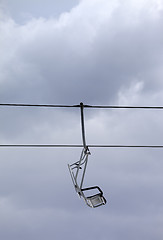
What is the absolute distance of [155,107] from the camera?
6.90m

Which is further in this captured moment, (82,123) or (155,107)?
(155,107)

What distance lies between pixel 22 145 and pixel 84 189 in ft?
4.68

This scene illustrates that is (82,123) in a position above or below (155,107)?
below

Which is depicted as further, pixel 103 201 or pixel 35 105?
pixel 35 105

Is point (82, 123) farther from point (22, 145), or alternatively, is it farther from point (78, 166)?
point (22, 145)

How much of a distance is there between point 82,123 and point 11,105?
1.35 m

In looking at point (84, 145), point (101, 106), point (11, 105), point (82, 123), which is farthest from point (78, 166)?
point (11, 105)

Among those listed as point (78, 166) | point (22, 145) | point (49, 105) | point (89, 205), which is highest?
point (49, 105)

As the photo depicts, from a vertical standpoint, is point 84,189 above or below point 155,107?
below

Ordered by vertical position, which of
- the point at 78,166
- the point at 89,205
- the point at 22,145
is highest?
the point at 22,145

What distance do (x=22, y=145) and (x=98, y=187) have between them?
1625mm

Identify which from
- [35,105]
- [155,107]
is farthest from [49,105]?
[155,107]

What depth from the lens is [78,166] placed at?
630 centimetres

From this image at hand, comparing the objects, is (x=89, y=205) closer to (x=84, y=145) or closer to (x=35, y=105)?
(x=84, y=145)
